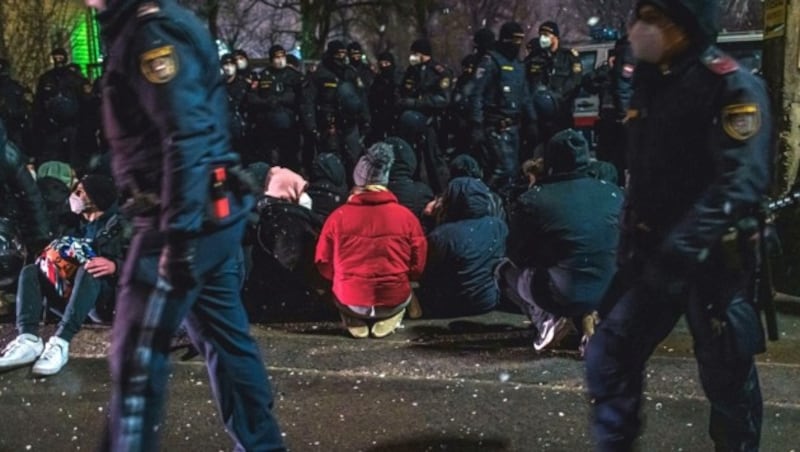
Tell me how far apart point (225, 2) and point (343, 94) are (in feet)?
62.4

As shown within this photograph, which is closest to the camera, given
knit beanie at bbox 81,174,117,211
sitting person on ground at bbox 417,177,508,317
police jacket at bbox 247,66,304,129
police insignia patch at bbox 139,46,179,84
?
police insignia patch at bbox 139,46,179,84

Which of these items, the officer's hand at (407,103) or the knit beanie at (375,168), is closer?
the knit beanie at (375,168)

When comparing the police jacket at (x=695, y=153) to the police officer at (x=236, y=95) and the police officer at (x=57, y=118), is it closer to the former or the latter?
the police officer at (x=236, y=95)

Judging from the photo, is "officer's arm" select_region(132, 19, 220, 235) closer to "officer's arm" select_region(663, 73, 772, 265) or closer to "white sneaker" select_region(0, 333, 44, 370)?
"officer's arm" select_region(663, 73, 772, 265)

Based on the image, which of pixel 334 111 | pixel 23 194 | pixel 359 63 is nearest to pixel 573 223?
pixel 23 194

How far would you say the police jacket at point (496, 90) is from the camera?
8336mm

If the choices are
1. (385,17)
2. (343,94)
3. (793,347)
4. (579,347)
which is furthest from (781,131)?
(385,17)

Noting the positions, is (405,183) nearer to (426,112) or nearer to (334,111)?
(426,112)

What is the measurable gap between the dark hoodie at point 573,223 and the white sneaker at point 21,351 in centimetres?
262

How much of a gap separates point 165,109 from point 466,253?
123 inches

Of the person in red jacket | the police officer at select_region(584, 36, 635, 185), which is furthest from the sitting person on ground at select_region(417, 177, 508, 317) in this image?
the police officer at select_region(584, 36, 635, 185)

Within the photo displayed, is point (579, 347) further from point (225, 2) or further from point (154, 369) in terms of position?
point (225, 2)

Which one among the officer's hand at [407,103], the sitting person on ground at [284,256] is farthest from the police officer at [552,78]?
the sitting person on ground at [284,256]

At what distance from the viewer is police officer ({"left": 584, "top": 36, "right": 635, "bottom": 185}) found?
324 inches
